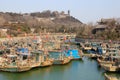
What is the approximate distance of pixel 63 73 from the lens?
66.3 feet

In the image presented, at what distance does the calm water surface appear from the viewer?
61.0 ft

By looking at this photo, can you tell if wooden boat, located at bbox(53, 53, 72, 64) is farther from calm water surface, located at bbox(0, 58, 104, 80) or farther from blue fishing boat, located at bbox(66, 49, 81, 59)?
blue fishing boat, located at bbox(66, 49, 81, 59)

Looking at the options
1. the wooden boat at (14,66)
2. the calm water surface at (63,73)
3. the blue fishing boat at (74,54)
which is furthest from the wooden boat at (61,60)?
the wooden boat at (14,66)

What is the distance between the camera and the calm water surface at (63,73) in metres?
18.6

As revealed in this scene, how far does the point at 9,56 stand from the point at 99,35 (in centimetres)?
2532

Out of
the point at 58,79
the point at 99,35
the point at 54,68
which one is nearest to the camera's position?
the point at 58,79

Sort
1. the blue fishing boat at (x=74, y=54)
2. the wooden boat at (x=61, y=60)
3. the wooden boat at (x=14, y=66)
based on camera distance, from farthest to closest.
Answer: the blue fishing boat at (x=74, y=54), the wooden boat at (x=61, y=60), the wooden boat at (x=14, y=66)

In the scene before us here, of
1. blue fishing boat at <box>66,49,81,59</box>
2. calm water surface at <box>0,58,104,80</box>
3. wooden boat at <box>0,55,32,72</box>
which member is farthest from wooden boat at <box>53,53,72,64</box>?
wooden boat at <box>0,55,32,72</box>

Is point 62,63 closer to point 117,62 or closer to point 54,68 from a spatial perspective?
point 54,68

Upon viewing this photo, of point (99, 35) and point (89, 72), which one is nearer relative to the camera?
point (89, 72)

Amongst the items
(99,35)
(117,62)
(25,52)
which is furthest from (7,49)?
(99,35)

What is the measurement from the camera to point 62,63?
2258 cm

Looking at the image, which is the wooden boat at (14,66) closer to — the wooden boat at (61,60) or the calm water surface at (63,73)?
the calm water surface at (63,73)

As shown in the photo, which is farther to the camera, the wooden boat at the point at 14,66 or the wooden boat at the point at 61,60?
the wooden boat at the point at 61,60
